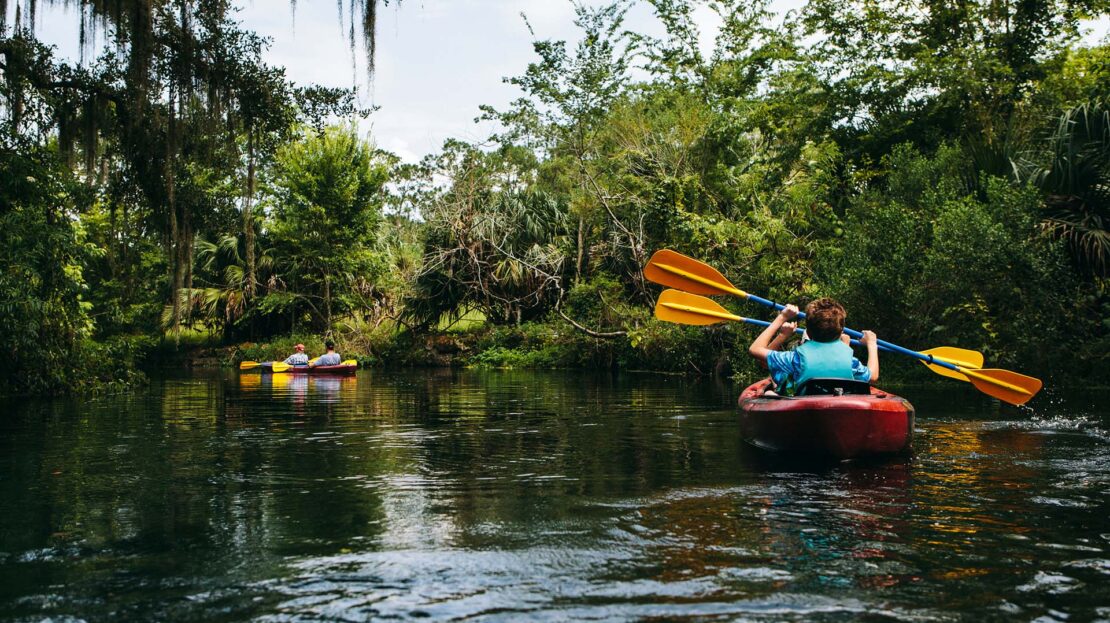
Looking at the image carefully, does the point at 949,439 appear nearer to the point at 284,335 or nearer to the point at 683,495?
the point at 683,495

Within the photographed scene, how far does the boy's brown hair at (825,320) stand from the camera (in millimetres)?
7988

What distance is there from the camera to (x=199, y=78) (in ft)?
42.0

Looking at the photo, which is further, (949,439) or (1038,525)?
(949,439)

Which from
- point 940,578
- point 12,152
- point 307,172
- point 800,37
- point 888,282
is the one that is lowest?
point 940,578

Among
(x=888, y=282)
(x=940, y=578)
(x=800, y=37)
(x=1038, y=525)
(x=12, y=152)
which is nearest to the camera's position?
(x=940, y=578)

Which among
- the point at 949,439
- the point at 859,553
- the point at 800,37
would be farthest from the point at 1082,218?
the point at 800,37

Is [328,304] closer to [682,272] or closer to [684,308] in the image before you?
[682,272]

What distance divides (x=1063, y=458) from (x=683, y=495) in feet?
12.2

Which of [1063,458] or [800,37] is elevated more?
[800,37]

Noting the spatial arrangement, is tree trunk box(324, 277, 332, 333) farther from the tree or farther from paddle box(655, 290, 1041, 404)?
paddle box(655, 290, 1041, 404)

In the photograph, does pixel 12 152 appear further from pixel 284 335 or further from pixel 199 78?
pixel 284 335

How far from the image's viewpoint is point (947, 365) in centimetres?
1012

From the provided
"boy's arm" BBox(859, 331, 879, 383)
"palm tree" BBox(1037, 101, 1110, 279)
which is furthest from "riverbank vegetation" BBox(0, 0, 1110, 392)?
"boy's arm" BBox(859, 331, 879, 383)

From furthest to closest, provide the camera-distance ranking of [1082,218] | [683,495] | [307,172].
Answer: [307,172] → [1082,218] → [683,495]
